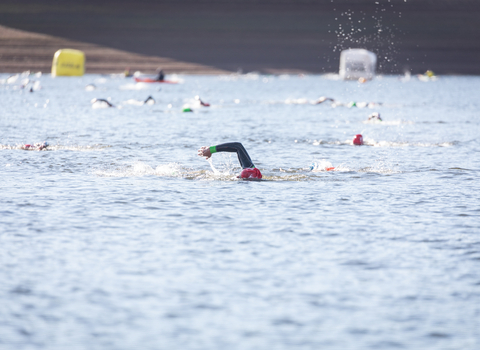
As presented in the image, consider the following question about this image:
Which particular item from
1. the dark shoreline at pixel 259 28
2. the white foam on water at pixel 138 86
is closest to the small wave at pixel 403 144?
the white foam on water at pixel 138 86

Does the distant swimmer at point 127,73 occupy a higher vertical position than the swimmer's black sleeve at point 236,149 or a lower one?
higher

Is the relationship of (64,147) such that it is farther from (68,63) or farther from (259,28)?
(259,28)

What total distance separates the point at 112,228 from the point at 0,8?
92.9 metres

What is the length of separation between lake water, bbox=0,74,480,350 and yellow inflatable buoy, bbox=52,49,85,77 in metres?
67.9

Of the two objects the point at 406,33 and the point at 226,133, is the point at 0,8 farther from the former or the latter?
the point at 226,133

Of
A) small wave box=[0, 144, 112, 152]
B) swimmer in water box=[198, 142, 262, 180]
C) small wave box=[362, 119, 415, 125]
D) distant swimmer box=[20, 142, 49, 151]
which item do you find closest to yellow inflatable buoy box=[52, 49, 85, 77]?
small wave box=[362, 119, 415, 125]

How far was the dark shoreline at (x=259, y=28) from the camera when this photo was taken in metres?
97.1

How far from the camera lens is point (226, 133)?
29.5 meters

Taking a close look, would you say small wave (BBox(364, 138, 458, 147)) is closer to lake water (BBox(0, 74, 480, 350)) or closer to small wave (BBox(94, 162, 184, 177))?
lake water (BBox(0, 74, 480, 350))

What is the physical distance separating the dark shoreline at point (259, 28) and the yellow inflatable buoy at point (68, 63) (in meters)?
5.67

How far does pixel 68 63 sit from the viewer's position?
89812 millimetres

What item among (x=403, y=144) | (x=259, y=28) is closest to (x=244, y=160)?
(x=403, y=144)

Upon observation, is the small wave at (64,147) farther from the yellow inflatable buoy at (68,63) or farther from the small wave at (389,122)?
the yellow inflatable buoy at (68,63)

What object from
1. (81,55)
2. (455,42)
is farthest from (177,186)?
(455,42)
